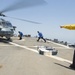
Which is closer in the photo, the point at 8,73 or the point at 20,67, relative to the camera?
the point at 8,73

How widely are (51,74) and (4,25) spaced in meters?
20.6

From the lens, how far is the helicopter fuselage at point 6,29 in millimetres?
30750

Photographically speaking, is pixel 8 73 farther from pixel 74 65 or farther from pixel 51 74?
pixel 74 65

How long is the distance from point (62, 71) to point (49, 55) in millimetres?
6886

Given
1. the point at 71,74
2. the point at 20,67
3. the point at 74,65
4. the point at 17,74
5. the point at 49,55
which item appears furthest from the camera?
the point at 49,55

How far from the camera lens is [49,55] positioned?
65.3ft

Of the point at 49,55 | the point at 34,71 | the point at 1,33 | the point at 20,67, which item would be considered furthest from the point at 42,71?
the point at 1,33

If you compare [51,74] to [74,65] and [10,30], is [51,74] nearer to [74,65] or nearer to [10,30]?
[74,65]

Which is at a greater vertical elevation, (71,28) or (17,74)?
(71,28)

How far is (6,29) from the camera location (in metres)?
31.1

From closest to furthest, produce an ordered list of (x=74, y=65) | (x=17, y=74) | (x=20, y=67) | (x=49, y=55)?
(x=17, y=74), (x=20, y=67), (x=74, y=65), (x=49, y=55)

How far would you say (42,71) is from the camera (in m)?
12.6

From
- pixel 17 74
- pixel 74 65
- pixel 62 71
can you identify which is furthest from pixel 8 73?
pixel 74 65

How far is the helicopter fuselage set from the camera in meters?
30.8
